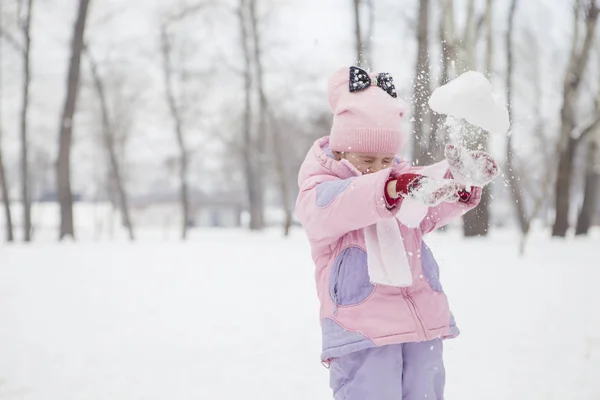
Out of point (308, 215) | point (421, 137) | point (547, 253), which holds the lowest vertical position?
point (547, 253)

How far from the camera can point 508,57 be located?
1669 cm

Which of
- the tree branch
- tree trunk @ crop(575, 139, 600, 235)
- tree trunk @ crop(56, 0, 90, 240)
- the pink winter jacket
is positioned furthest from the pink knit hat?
the tree branch

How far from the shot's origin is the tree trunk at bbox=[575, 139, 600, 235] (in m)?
17.6

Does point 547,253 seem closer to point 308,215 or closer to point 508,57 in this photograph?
point 508,57

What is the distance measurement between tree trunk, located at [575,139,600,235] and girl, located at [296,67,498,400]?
1722 centimetres

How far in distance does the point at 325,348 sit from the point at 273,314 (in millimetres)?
3610

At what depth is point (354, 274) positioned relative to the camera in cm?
200

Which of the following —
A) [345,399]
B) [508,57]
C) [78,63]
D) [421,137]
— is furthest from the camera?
[508,57]

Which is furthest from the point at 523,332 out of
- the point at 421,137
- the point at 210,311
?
the point at 210,311

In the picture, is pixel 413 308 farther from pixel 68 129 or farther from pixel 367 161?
pixel 68 129

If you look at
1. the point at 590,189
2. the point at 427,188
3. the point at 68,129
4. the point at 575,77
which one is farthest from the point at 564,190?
the point at 427,188

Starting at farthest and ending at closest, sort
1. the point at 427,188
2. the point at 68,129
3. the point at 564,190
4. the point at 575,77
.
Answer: the point at 564,190 < the point at 68,129 < the point at 575,77 < the point at 427,188

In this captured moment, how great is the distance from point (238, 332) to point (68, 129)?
11708 mm

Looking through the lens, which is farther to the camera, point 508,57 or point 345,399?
point 508,57
